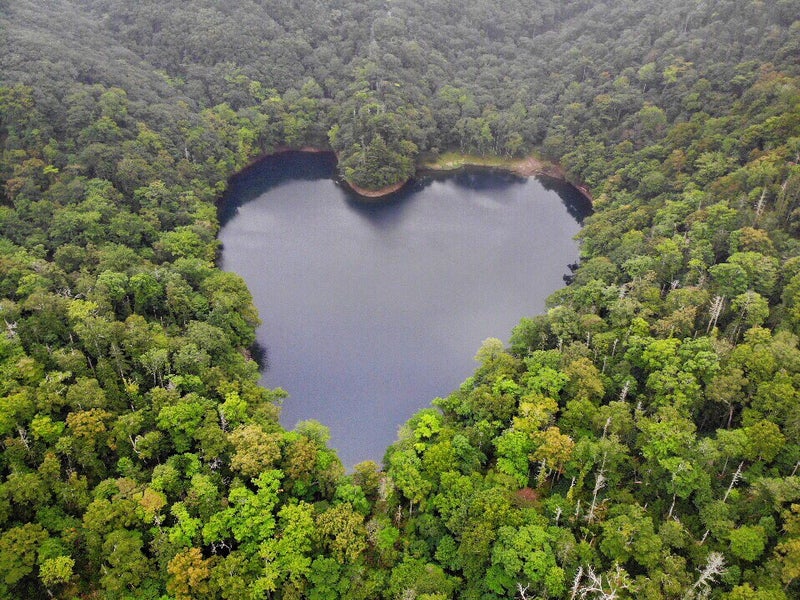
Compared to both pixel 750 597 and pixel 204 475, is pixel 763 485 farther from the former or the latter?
pixel 204 475

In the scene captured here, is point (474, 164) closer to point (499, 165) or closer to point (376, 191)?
point (499, 165)

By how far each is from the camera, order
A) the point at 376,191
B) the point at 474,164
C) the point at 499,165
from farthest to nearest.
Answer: the point at 474,164 → the point at 499,165 → the point at 376,191

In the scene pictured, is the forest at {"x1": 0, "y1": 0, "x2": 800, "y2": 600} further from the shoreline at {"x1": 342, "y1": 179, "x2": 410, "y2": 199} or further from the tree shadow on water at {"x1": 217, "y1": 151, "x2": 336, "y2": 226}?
the tree shadow on water at {"x1": 217, "y1": 151, "x2": 336, "y2": 226}

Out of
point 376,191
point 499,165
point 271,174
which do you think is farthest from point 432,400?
point 271,174

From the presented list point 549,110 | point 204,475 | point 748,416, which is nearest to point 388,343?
point 204,475

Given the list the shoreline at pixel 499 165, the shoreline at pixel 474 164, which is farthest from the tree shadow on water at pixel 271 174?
the shoreline at pixel 499 165

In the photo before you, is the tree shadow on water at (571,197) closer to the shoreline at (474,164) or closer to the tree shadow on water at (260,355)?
the shoreline at (474,164)

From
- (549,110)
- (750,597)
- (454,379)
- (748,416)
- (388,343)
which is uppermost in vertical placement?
(549,110)

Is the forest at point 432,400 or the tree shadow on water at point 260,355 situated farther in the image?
the tree shadow on water at point 260,355

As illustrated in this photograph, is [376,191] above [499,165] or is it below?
below
